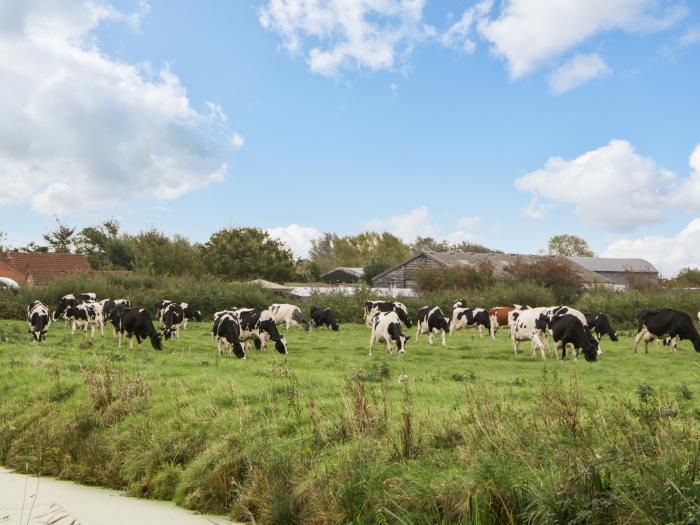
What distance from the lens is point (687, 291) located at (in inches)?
1690

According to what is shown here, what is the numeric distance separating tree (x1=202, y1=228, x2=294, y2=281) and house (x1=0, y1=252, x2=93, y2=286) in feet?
41.1

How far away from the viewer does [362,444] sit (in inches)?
338

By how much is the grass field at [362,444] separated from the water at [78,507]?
0.25m

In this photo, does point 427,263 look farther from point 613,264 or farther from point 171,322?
point 171,322

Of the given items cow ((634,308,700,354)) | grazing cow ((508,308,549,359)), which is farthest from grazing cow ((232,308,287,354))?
cow ((634,308,700,354))

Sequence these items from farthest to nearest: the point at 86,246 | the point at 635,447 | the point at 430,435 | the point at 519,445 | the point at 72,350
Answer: the point at 86,246 → the point at 72,350 → the point at 430,435 → the point at 519,445 → the point at 635,447

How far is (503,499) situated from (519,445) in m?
0.98

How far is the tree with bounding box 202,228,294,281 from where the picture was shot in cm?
7406

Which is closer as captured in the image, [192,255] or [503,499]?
[503,499]

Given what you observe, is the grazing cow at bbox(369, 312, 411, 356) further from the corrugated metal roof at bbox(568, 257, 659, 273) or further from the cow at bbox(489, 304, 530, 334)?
the corrugated metal roof at bbox(568, 257, 659, 273)

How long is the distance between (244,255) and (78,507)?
65.7m

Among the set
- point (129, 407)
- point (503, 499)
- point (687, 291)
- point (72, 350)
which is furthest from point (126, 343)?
point (687, 291)

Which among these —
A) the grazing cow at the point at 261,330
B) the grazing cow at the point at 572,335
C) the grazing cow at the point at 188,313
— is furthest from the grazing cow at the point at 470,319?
the grazing cow at the point at 188,313

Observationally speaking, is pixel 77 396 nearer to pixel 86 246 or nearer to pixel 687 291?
pixel 687 291
